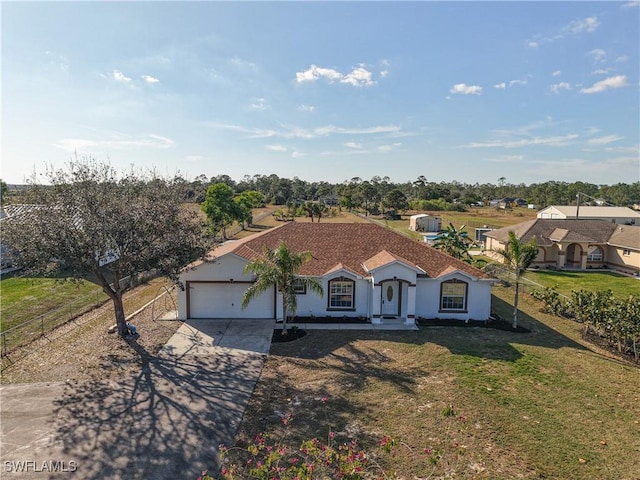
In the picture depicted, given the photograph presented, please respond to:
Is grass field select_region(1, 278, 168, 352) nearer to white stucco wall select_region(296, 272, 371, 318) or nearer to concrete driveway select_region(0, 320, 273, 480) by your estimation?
concrete driveway select_region(0, 320, 273, 480)

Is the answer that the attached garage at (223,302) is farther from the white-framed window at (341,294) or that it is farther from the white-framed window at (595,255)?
the white-framed window at (595,255)

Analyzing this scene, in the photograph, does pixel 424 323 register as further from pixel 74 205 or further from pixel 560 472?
pixel 74 205

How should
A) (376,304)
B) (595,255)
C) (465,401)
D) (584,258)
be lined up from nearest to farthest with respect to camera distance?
(465,401) < (376,304) < (584,258) < (595,255)

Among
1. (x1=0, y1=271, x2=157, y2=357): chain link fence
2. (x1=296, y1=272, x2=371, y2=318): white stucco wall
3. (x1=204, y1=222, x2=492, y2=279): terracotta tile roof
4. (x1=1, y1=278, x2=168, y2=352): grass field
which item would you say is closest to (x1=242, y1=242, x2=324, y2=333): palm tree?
(x1=296, y1=272, x2=371, y2=318): white stucco wall

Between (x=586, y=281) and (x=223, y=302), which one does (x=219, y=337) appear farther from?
(x=586, y=281)

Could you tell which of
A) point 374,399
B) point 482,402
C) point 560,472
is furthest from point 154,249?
point 560,472

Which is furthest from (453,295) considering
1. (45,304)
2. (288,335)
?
(45,304)

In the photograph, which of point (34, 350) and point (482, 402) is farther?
point (34, 350)

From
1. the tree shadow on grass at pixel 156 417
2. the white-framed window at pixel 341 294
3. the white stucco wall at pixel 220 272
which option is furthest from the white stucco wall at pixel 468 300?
the tree shadow on grass at pixel 156 417
